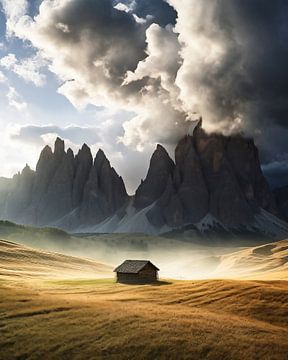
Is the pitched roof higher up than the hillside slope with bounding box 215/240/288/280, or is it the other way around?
the hillside slope with bounding box 215/240/288/280

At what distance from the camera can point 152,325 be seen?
37875 mm

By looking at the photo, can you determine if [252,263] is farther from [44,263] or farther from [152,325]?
[152,325]

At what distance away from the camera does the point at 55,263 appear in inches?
4931

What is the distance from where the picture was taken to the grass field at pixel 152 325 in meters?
33.5

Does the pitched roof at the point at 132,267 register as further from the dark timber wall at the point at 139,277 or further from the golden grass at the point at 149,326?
the golden grass at the point at 149,326

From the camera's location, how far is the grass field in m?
33.5

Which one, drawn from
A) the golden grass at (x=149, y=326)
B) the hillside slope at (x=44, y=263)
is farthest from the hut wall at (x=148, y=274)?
the hillside slope at (x=44, y=263)

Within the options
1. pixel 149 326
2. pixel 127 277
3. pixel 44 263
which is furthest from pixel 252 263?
pixel 149 326

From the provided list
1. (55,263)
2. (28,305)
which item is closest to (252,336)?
(28,305)

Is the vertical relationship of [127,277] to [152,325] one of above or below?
above

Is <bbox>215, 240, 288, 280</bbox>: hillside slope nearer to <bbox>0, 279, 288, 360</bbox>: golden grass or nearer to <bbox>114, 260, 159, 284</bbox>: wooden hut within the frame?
<bbox>114, 260, 159, 284</bbox>: wooden hut

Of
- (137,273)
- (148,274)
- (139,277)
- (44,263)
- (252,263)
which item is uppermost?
(252,263)

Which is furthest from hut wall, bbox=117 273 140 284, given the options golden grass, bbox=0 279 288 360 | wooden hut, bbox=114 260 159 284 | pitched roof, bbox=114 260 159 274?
golden grass, bbox=0 279 288 360

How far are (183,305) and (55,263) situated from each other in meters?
83.2
